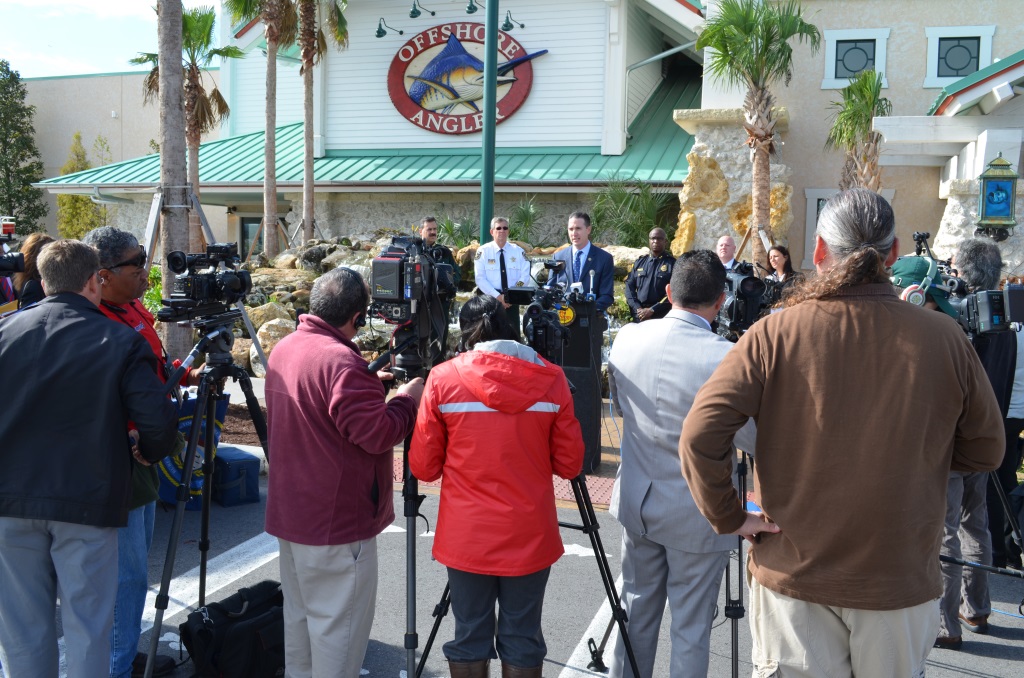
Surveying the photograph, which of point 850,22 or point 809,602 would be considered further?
point 850,22

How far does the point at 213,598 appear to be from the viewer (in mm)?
4805

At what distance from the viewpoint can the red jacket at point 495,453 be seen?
3.14 m

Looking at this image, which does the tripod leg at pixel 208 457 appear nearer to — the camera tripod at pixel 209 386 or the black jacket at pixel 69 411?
the camera tripod at pixel 209 386

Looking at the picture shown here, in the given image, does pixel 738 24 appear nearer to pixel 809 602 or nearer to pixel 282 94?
pixel 809 602

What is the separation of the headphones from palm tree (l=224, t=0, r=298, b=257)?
15.8 meters

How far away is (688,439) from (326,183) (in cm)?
1753

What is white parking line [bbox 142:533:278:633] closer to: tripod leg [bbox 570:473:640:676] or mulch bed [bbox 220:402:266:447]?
mulch bed [bbox 220:402:266:447]

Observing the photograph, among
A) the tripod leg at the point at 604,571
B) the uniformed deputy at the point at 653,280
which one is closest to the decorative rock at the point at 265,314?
the uniformed deputy at the point at 653,280

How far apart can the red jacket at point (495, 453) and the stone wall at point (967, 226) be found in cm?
932

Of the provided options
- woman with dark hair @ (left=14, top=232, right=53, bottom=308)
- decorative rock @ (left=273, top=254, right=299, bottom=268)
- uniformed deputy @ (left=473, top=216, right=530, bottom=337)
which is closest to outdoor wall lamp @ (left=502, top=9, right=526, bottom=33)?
decorative rock @ (left=273, top=254, right=299, bottom=268)

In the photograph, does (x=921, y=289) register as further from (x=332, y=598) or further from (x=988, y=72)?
(x=988, y=72)

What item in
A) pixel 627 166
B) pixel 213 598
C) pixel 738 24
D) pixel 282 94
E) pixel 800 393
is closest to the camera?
pixel 800 393

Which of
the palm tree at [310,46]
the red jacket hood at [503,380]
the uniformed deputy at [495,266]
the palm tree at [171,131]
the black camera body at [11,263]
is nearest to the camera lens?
the red jacket hood at [503,380]

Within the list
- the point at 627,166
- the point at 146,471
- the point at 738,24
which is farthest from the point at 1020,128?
the point at 146,471
